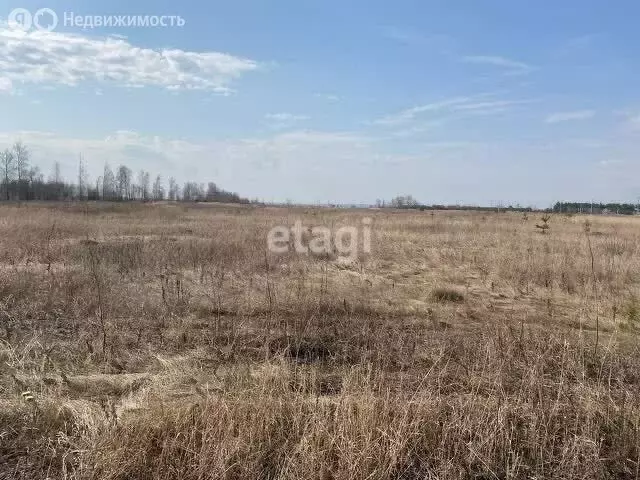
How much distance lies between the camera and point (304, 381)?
385 centimetres

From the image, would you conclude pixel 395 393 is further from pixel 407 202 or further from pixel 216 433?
pixel 407 202

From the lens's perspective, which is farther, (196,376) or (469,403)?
(196,376)

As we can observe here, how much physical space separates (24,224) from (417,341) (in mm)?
16121

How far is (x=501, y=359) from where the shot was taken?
438 cm

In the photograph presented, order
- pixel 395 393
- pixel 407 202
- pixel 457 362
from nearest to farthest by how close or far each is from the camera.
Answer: pixel 395 393 < pixel 457 362 < pixel 407 202

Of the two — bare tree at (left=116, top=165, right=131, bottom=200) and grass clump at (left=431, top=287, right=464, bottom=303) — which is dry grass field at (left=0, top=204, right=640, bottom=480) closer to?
grass clump at (left=431, top=287, right=464, bottom=303)

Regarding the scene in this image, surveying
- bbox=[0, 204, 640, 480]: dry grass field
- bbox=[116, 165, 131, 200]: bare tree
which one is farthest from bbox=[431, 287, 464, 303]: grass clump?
bbox=[116, 165, 131, 200]: bare tree

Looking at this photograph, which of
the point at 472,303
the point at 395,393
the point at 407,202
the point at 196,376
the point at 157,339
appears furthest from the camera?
the point at 407,202

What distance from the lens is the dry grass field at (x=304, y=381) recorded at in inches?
116

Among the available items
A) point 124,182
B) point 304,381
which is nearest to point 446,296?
point 304,381

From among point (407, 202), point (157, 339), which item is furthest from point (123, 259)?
point (407, 202)

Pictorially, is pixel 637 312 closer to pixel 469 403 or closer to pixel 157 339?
pixel 469 403

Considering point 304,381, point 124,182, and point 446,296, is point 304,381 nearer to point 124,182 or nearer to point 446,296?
point 446,296

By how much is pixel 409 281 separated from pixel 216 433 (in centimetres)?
848
